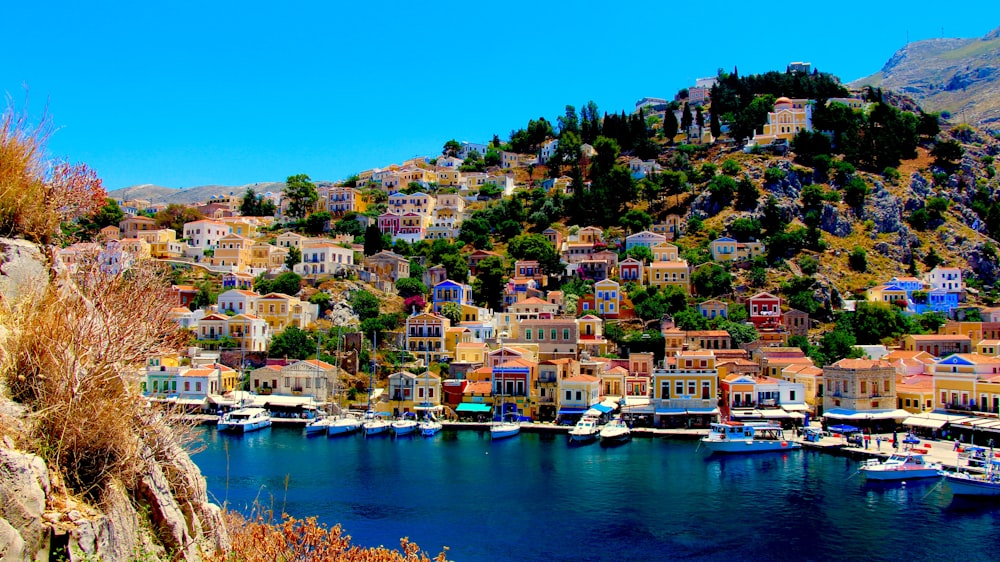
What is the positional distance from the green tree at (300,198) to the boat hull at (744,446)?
5698 cm

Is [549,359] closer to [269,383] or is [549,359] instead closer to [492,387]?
[492,387]

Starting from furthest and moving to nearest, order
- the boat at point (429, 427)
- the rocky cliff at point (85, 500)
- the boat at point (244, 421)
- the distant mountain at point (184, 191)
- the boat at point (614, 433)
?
the distant mountain at point (184, 191)
the boat at point (244, 421)
the boat at point (429, 427)
the boat at point (614, 433)
the rocky cliff at point (85, 500)

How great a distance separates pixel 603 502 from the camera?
1097 inches

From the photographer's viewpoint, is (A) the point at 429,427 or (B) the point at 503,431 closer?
(B) the point at 503,431

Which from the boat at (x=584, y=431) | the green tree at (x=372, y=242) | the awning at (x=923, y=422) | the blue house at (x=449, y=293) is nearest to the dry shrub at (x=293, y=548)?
the boat at (x=584, y=431)

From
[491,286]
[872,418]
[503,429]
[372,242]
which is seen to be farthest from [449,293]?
[872,418]

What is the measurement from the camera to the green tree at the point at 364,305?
58.5 m

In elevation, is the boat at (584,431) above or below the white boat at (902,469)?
above

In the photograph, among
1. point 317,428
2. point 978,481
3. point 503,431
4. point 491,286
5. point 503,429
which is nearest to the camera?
point 978,481

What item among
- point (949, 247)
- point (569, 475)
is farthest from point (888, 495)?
point (949, 247)

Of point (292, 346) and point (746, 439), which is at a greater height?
point (292, 346)

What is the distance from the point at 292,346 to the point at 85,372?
4811 centimetres

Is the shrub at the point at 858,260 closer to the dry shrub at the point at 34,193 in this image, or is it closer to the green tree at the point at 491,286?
the green tree at the point at 491,286

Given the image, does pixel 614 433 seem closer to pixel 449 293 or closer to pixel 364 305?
pixel 449 293
